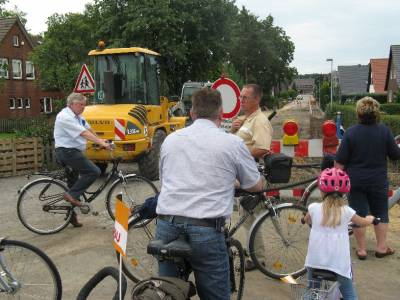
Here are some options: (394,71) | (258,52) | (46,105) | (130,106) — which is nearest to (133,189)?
(130,106)

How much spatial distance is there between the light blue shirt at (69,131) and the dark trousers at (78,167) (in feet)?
0.29

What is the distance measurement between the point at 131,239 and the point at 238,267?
1.31 m

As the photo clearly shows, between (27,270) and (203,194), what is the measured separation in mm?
1781

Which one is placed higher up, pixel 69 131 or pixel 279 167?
pixel 69 131

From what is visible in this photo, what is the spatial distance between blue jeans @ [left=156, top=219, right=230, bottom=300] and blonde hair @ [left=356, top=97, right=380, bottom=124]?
118 inches

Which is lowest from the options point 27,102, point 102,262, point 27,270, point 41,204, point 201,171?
point 102,262

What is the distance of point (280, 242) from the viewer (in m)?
5.19

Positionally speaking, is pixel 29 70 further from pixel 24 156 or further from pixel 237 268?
pixel 237 268

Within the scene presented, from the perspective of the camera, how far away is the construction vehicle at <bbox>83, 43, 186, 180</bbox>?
415 inches

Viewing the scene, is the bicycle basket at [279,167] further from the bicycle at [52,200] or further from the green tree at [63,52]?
the green tree at [63,52]

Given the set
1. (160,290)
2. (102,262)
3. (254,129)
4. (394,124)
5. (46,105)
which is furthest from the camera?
(46,105)

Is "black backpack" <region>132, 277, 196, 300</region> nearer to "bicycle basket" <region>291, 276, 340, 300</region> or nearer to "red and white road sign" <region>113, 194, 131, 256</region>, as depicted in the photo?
"red and white road sign" <region>113, 194, 131, 256</region>

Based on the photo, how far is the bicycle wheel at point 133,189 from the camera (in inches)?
282

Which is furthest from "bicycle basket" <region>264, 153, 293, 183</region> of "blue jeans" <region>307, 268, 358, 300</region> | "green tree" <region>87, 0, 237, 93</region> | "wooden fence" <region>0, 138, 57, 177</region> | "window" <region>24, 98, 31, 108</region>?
"window" <region>24, 98, 31, 108</region>
